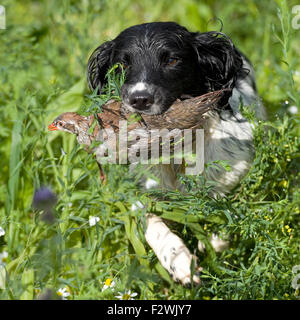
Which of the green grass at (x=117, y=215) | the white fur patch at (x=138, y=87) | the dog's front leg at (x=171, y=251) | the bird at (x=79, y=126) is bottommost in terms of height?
the dog's front leg at (x=171, y=251)

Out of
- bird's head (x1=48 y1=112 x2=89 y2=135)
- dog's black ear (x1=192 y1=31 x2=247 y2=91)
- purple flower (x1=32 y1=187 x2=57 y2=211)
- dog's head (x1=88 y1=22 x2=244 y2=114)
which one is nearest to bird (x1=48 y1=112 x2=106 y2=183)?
bird's head (x1=48 y1=112 x2=89 y2=135)

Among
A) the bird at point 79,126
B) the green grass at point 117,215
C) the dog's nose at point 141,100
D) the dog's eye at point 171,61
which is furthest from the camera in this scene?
the dog's eye at point 171,61

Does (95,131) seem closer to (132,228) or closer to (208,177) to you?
(132,228)

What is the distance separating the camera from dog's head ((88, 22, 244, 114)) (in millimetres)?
2430

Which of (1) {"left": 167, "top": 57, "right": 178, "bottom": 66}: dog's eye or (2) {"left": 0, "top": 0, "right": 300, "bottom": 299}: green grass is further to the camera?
(1) {"left": 167, "top": 57, "right": 178, "bottom": 66}: dog's eye

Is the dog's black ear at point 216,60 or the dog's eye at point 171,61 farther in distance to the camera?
the dog's black ear at point 216,60

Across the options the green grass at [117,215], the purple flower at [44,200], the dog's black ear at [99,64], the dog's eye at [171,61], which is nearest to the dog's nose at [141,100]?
the green grass at [117,215]

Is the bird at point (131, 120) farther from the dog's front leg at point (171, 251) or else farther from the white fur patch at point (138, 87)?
the dog's front leg at point (171, 251)

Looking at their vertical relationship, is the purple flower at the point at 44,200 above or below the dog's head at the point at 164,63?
below

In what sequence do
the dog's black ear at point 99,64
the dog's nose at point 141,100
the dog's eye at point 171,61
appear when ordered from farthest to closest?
the dog's black ear at point 99,64 < the dog's eye at point 171,61 < the dog's nose at point 141,100

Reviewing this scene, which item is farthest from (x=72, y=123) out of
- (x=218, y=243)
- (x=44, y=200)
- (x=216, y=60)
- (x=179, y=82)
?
(x=218, y=243)

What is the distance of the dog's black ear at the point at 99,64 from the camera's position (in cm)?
307

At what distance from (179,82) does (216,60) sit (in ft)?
1.41

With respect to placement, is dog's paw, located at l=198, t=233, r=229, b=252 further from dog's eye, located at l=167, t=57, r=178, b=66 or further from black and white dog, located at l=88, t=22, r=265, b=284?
dog's eye, located at l=167, t=57, r=178, b=66
